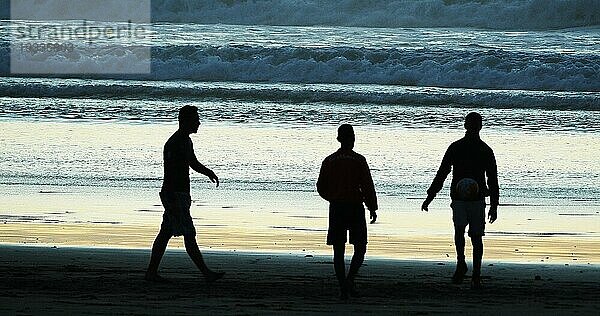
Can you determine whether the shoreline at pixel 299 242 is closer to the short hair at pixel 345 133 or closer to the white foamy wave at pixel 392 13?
the short hair at pixel 345 133

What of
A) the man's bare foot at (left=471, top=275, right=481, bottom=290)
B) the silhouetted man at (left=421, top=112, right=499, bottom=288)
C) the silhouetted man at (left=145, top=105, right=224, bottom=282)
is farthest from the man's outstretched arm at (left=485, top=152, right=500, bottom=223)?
the silhouetted man at (left=145, top=105, right=224, bottom=282)

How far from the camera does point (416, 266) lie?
1002 centimetres

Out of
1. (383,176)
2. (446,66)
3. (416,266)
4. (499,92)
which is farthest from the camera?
(446,66)

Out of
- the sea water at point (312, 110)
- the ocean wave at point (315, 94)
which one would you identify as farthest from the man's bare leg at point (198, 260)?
the ocean wave at point (315, 94)

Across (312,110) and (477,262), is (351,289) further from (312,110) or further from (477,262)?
(312,110)

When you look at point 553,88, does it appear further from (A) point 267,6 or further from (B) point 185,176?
(B) point 185,176

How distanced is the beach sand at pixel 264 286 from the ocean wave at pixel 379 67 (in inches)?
990

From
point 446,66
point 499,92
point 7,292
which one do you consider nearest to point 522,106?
point 499,92

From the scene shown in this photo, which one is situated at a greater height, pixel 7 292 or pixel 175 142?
pixel 175 142

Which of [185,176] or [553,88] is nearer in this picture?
[185,176]

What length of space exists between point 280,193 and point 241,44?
26544 millimetres

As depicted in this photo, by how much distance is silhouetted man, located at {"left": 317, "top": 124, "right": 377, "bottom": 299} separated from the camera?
8.41 m

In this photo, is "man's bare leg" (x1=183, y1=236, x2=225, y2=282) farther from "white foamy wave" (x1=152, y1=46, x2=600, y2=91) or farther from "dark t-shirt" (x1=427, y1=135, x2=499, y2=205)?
"white foamy wave" (x1=152, y1=46, x2=600, y2=91)

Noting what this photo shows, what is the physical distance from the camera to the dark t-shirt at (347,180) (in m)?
8.41
